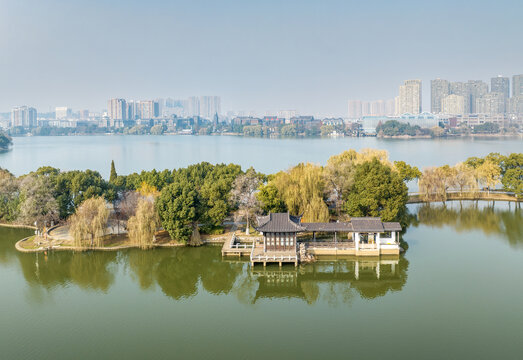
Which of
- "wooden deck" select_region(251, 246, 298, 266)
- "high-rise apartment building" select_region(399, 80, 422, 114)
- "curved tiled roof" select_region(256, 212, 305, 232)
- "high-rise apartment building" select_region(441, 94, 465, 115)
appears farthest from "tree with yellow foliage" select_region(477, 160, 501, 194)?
"high-rise apartment building" select_region(399, 80, 422, 114)

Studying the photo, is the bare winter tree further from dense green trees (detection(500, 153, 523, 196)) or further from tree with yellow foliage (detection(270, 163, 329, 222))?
dense green trees (detection(500, 153, 523, 196))

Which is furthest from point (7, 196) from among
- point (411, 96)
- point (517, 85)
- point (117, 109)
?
point (517, 85)

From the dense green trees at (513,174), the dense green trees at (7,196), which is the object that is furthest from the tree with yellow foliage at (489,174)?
the dense green trees at (7,196)

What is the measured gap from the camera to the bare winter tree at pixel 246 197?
64.5 ft

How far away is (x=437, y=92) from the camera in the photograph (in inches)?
6693

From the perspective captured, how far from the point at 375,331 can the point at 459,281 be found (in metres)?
4.84

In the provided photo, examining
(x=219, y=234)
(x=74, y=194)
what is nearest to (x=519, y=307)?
(x=219, y=234)

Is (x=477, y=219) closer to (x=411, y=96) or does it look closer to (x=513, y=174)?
(x=513, y=174)

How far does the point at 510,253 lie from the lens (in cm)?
1748

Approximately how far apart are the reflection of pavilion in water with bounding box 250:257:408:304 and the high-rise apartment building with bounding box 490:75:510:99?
173m

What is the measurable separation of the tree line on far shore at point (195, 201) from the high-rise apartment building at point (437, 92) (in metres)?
161

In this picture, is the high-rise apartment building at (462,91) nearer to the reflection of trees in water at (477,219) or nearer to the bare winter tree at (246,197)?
the reflection of trees in water at (477,219)

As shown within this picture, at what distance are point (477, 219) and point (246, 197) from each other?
1264 centimetres

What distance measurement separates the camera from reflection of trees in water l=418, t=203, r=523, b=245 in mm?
20734
